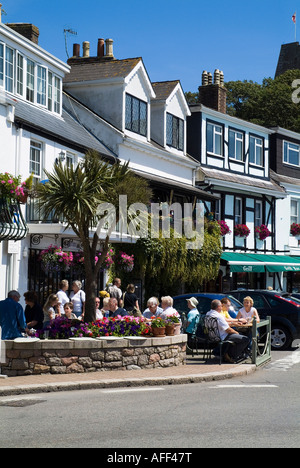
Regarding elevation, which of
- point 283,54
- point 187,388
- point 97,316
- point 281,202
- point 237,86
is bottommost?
point 187,388

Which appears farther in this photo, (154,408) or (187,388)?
(187,388)

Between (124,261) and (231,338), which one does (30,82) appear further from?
(231,338)

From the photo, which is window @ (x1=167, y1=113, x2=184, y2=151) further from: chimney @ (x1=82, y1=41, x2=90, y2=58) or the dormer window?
the dormer window

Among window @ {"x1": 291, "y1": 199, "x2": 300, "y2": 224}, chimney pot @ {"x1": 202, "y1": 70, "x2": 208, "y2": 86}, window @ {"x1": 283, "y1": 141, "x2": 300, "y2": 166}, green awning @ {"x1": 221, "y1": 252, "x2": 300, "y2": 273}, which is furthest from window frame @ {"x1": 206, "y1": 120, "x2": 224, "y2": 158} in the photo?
window @ {"x1": 291, "y1": 199, "x2": 300, "y2": 224}

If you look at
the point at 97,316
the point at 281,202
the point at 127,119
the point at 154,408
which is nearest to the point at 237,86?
the point at 281,202

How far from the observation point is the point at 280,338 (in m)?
18.7

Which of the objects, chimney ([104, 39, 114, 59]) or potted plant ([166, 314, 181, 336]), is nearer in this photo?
potted plant ([166, 314, 181, 336])

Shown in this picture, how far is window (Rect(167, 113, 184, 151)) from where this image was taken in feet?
99.3

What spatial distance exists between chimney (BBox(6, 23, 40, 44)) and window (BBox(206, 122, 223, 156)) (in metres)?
10.6

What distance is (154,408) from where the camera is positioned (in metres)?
9.75

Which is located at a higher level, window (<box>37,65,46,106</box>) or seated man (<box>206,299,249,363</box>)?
window (<box>37,65,46,106</box>)

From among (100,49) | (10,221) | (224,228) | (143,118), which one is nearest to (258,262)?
(224,228)

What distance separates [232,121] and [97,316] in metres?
20.6

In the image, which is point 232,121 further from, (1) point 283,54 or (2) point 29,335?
(1) point 283,54
